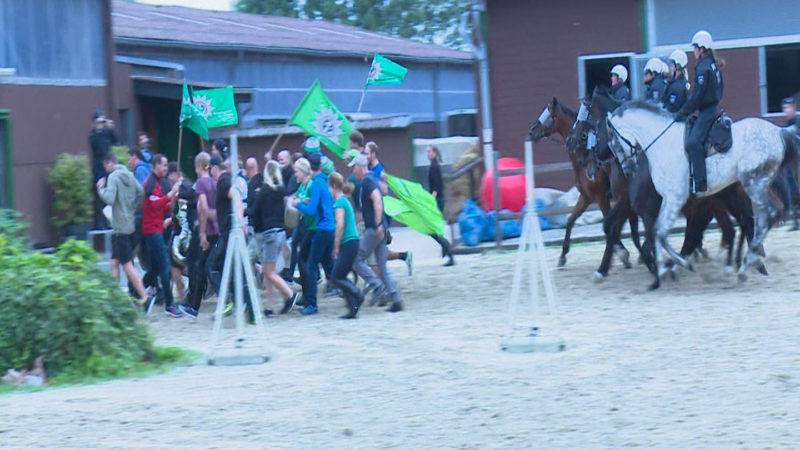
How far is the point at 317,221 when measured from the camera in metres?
13.0

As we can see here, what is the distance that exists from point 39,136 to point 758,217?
11996 millimetres

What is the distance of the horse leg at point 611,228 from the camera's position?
14.0m

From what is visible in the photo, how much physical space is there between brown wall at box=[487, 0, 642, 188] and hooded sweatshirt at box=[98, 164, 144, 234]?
9517mm

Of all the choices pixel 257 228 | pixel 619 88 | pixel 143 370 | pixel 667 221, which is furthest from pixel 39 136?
pixel 667 221

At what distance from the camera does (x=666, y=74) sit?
47.9ft

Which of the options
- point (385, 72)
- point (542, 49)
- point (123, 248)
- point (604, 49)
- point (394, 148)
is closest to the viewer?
point (123, 248)

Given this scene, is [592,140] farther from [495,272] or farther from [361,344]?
[361,344]

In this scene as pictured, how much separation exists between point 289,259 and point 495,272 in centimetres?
287

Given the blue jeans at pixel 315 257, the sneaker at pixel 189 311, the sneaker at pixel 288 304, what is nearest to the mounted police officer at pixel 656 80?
the blue jeans at pixel 315 257

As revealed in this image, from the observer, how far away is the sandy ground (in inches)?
295

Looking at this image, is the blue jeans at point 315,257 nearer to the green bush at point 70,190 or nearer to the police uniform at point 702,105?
the police uniform at point 702,105

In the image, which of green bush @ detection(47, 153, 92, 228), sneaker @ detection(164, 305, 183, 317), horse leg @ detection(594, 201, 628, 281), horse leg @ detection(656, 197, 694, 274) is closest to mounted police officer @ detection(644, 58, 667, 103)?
horse leg @ detection(594, 201, 628, 281)

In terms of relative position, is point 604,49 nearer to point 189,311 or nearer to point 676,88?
point 676,88

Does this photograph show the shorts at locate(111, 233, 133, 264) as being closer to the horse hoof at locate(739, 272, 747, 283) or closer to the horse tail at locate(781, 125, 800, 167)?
the horse hoof at locate(739, 272, 747, 283)
